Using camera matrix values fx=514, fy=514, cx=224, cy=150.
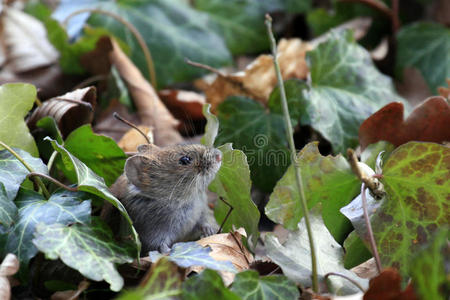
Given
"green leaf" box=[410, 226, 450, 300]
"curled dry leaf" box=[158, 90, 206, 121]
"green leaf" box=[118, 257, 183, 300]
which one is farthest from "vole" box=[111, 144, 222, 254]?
"green leaf" box=[410, 226, 450, 300]

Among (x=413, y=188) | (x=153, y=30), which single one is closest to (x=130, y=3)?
(x=153, y=30)

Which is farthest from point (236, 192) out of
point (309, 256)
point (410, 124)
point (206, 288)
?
point (410, 124)

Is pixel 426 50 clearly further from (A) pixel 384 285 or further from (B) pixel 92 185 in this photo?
(B) pixel 92 185

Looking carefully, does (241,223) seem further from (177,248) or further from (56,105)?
(56,105)

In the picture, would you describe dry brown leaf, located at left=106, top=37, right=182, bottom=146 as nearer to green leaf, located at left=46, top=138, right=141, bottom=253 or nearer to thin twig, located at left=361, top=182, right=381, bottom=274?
green leaf, located at left=46, top=138, right=141, bottom=253

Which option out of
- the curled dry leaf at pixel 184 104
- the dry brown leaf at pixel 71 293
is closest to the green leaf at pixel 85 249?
the dry brown leaf at pixel 71 293
